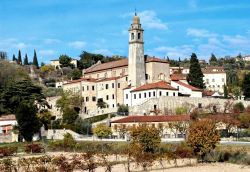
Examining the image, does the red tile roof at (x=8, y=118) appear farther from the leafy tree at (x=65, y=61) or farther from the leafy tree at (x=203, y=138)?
the leafy tree at (x=65, y=61)

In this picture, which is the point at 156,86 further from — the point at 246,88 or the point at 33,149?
the point at 33,149

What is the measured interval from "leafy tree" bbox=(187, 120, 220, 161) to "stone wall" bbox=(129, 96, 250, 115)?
1192 inches

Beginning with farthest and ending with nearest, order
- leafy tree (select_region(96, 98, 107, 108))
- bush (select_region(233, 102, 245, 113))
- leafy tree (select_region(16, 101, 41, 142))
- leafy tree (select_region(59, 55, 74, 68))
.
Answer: leafy tree (select_region(59, 55, 74, 68)), leafy tree (select_region(96, 98, 107, 108)), bush (select_region(233, 102, 245, 113)), leafy tree (select_region(16, 101, 41, 142))

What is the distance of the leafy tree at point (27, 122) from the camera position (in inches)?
2598

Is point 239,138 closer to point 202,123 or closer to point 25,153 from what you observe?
point 202,123

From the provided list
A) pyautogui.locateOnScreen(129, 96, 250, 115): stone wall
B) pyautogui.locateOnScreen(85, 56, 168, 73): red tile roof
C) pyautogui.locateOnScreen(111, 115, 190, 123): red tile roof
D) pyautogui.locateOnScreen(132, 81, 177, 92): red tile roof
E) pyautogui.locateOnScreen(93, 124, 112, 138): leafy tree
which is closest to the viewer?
pyautogui.locateOnScreen(111, 115, 190, 123): red tile roof

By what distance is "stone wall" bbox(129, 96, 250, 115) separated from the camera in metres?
73.5

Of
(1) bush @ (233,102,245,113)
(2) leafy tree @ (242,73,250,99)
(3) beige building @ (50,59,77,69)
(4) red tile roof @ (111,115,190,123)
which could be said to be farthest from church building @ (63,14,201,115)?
(3) beige building @ (50,59,77,69)

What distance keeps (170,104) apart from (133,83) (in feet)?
39.0

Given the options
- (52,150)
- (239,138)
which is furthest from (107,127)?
(239,138)

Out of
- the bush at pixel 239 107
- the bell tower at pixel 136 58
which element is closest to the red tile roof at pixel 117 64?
the bell tower at pixel 136 58

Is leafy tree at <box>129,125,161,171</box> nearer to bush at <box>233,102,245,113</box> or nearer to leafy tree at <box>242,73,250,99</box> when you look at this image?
bush at <box>233,102,245,113</box>

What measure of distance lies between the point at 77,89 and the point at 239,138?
4229 centimetres

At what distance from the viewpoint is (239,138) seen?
56.7 meters
